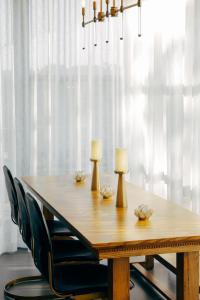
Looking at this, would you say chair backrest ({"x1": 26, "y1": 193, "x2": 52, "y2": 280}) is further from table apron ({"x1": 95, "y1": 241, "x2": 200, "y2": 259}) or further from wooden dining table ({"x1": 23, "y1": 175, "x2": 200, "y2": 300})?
table apron ({"x1": 95, "y1": 241, "x2": 200, "y2": 259})

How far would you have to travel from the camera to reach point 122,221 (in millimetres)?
3395

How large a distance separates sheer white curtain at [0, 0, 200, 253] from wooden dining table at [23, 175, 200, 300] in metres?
1.74

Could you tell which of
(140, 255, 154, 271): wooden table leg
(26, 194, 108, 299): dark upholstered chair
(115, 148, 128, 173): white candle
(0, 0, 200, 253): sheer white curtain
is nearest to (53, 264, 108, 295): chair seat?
(26, 194, 108, 299): dark upholstered chair

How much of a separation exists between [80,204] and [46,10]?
261 cm

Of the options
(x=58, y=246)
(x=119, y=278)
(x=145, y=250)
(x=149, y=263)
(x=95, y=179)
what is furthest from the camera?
(x=149, y=263)

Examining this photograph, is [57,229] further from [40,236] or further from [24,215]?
[40,236]

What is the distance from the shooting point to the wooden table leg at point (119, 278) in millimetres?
3176

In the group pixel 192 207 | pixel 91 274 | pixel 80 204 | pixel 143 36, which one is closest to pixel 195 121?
pixel 192 207

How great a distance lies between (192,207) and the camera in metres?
5.16

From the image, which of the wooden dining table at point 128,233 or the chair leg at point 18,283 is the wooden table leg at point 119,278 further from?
the chair leg at point 18,283

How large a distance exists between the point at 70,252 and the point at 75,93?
2255 mm

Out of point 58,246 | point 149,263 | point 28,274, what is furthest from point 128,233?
point 28,274

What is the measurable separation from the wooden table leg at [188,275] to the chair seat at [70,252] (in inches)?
27.2

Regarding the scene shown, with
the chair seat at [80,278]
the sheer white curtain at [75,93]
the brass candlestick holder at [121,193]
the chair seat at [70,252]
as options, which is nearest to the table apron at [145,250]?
the chair seat at [80,278]
